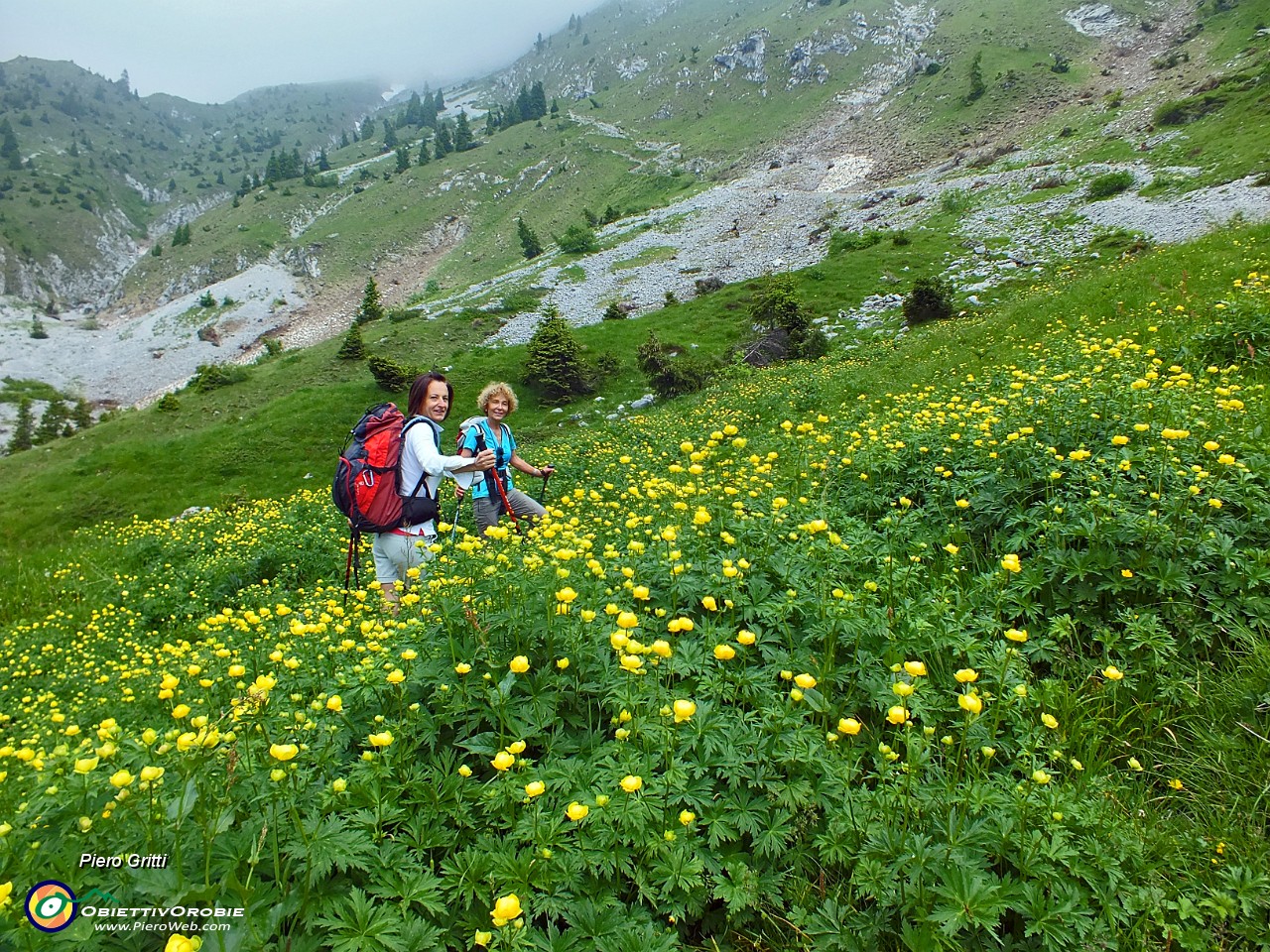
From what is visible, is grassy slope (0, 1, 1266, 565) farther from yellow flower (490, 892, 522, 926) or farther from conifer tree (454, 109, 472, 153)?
conifer tree (454, 109, 472, 153)

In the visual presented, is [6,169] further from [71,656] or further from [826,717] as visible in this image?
[826,717]

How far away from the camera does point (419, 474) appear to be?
19.1ft

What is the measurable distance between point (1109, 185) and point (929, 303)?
68.6 ft

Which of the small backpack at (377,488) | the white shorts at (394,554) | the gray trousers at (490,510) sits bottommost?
the gray trousers at (490,510)

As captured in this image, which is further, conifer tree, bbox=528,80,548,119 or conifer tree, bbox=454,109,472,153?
conifer tree, bbox=528,80,548,119

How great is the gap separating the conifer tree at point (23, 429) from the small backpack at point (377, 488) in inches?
2018

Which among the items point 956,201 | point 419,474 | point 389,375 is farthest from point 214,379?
point 956,201

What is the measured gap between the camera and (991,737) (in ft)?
9.34

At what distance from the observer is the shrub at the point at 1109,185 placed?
32.0 meters

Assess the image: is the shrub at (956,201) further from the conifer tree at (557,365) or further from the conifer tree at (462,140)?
the conifer tree at (462,140)

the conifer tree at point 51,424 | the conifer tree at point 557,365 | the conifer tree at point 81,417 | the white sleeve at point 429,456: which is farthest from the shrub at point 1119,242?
the conifer tree at point 81,417

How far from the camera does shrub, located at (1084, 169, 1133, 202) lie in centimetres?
3203

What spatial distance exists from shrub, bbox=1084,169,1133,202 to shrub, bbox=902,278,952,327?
61.6 ft

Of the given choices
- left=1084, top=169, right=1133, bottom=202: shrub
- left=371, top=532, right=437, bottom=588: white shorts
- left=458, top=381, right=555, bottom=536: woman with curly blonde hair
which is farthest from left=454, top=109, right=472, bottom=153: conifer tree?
left=371, top=532, right=437, bottom=588: white shorts
